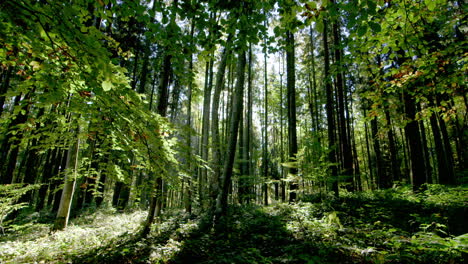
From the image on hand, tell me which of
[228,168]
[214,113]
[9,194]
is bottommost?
[9,194]

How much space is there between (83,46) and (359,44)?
4.24m

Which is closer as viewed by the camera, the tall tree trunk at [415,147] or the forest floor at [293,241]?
the forest floor at [293,241]

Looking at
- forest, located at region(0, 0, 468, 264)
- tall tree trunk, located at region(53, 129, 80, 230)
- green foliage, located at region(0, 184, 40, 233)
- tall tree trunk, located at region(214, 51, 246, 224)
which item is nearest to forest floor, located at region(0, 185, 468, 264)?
forest, located at region(0, 0, 468, 264)

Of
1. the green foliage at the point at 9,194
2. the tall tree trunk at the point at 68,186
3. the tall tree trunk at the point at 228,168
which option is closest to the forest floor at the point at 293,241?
the tall tree trunk at the point at 68,186

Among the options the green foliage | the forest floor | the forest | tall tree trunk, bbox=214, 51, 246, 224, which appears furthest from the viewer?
tall tree trunk, bbox=214, 51, 246, 224

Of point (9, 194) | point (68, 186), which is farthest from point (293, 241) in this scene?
point (9, 194)

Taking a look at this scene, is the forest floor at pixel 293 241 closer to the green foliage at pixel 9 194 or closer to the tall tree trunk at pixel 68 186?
the tall tree trunk at pixel 68 186

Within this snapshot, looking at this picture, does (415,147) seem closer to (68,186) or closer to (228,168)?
(228,168)

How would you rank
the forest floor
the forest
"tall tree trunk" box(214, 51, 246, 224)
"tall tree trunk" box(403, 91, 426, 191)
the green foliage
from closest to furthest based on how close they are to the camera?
the forest
the forest floor
the green foliage
"tall tree trunk" box(214, 51, 246, 224)
"tall tree trunk" box(403, 91, 426, 191)

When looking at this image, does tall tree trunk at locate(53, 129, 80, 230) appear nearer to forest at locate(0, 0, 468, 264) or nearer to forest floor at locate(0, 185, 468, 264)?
forest at locate(0, 0, 468, 264)

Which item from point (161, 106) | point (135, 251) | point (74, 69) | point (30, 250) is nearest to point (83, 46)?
point (74, 69)

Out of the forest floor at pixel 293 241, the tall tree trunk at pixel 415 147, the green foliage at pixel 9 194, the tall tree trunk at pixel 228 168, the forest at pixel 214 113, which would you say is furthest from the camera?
the tall tree trunk at pixel 415 147

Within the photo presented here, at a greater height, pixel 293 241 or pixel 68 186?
pixel 68 186

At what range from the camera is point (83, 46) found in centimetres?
168
